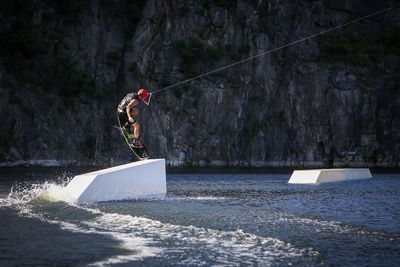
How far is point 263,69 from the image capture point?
377 ft

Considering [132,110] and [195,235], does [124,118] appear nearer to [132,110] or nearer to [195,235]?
[132,110]

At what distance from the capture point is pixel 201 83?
363ft

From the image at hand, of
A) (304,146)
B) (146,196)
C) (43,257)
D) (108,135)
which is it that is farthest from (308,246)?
(304,146)

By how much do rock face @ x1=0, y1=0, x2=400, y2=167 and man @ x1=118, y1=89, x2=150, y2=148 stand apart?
75212 mm

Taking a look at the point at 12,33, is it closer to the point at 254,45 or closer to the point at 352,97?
the point at 254,45

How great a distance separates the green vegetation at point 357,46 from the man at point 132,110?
98452 millimetres

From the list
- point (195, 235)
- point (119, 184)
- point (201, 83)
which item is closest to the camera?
point (195, 235)

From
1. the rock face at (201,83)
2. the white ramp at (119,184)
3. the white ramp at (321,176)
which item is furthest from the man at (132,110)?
the rock face at (201,83)

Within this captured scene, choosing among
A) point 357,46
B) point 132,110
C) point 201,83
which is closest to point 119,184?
point 132,110

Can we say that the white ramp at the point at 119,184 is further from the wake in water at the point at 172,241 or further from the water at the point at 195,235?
the wake in water at the point at 172,241

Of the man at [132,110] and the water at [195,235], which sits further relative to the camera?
the man at [132,110]

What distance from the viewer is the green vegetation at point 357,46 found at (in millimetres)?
121438

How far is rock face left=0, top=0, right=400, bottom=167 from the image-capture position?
10531cm

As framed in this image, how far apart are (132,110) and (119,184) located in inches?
128
